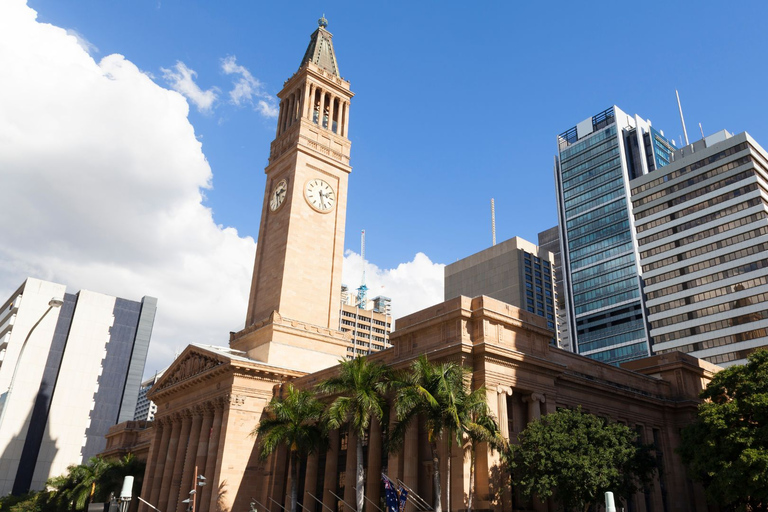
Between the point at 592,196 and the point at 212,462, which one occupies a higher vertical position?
the point at 592,196

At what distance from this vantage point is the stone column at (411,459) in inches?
1467

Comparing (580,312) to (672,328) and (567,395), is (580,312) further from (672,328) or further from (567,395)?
(567,395)

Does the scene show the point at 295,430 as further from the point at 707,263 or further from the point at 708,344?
the point at 707,263

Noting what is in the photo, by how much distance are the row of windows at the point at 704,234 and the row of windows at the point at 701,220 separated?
5.12 ft

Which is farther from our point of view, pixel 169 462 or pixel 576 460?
Result: pixel 169 462

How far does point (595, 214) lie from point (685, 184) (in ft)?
78.7

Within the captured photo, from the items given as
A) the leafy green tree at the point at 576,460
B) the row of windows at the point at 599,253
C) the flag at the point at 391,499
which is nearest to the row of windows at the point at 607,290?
the row of windows at the point at 599,253

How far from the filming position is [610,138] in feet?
447

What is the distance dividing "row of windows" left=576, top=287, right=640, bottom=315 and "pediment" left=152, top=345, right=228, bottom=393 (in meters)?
86.5

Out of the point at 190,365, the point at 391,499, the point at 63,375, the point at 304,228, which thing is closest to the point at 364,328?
the point at 63,375

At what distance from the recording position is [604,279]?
124500 millimetres

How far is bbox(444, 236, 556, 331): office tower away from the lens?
16425cm

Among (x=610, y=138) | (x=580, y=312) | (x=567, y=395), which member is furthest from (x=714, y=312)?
(x=567, y=395)

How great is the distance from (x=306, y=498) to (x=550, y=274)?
13641cm
